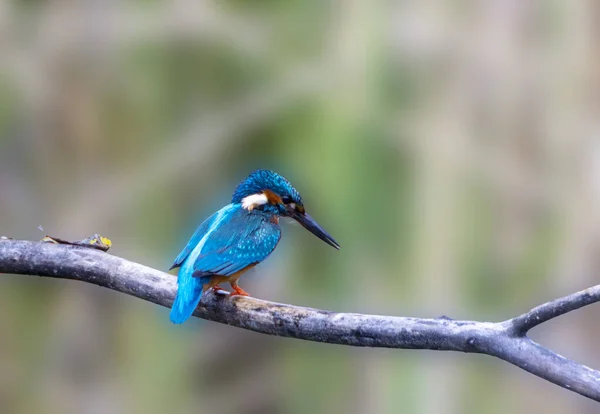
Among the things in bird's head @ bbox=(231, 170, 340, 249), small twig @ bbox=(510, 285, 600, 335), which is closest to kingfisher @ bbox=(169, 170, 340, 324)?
bird's head @ bbox=(231, 170, 340, 249)

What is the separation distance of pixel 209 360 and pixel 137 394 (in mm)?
189

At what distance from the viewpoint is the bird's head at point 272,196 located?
1209 millimetres

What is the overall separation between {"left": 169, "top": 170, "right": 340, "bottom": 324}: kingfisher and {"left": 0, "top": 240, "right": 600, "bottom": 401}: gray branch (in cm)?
5

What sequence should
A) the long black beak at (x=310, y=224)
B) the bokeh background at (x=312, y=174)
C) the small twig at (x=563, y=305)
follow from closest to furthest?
the small twig at (x=563, y=305) → the long black beak at (x=310, y=224) → the bokeh background at (x=312, y=174)

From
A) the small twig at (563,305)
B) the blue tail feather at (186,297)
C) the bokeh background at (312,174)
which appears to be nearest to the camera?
the small twig at (563,305)

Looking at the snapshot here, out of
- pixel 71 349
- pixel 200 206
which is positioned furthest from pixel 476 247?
pixel 71 349

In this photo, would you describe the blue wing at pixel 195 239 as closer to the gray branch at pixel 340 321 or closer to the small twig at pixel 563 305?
the gray branch at pixel 340 321

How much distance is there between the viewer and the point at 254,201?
121 cm

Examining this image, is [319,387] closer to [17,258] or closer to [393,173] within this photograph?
[393,173]

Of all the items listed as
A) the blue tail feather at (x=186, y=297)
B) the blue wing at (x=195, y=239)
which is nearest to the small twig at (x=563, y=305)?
the blue tail feather at (x=186, y=297)

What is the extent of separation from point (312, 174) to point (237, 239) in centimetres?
64

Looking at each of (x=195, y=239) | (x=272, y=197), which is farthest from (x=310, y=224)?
(x=195, y=239)

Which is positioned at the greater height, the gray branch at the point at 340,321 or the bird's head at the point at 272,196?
the bird's head at the point at 272,196

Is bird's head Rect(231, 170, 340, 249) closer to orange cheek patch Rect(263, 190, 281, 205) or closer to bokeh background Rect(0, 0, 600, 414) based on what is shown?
orange cheek patch Rect(263, 190, 281, 205)
